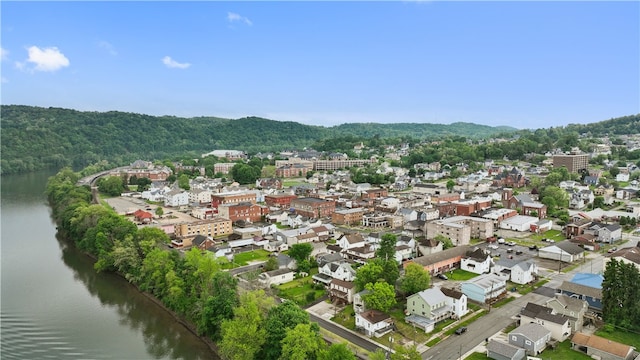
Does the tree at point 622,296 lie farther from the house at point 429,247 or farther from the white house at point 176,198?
the white house at point 176,198

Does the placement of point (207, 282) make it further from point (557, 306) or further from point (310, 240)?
point (557, 306)

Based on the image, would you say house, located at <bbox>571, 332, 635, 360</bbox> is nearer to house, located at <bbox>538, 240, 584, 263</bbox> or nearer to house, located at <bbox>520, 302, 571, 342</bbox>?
house, located at <bbox>520, 302, 571, 342</bbox>

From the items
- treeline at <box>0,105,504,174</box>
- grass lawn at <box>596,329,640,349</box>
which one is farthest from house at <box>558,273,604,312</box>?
treeline at <box>0,105,504,174</box>

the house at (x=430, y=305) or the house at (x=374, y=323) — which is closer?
the house at (x=374, y=323)

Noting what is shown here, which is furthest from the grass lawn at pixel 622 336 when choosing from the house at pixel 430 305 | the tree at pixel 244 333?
the tree at pixel 244 333

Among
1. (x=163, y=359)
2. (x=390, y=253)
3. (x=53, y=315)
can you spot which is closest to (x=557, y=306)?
(x=390, y=253)

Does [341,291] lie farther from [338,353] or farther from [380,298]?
[338,353]
